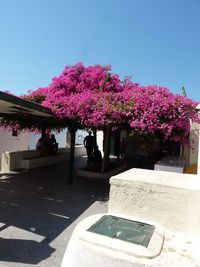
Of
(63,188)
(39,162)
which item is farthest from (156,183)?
(39,162)

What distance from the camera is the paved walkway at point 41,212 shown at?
3.76 meters

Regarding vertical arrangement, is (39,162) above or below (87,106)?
below

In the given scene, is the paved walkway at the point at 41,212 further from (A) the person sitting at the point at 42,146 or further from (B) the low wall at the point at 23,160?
(A) the person sitting at the point at 42,146

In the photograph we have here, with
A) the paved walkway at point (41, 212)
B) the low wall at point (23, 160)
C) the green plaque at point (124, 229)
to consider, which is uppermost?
the green plaque at point (124, 229)

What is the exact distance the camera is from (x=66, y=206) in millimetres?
6227

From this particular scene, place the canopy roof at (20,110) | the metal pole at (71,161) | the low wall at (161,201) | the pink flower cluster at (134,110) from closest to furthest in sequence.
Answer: the low wall at (161,201), the canopy roof at (20,110), the pink flower cluster at (134,110), the metal pole at (71,161)

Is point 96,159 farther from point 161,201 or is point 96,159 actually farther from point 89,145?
point 161,201

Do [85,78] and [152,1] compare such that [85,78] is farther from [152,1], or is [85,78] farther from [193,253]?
[193,253]

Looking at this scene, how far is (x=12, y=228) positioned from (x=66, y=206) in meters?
1.75

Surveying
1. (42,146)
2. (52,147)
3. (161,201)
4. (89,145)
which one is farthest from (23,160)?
(161,201)

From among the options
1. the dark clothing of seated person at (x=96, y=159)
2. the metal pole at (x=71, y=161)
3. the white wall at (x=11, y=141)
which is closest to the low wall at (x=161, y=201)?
the metal pole at (x=71, y=161)

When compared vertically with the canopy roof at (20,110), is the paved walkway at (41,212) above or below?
below

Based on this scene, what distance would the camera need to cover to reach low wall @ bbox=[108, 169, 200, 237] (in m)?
2.75

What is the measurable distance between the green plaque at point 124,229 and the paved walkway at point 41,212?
131cm
